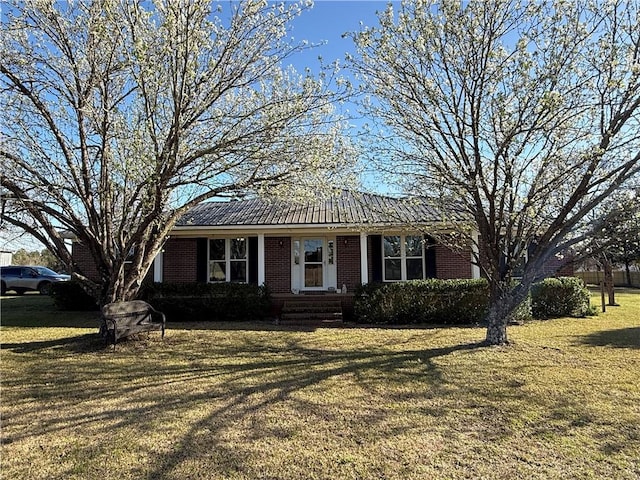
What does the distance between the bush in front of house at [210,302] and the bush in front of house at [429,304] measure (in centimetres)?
307

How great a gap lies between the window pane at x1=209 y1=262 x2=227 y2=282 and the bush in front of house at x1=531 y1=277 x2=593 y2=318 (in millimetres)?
9553

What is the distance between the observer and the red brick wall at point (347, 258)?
14.8 meters

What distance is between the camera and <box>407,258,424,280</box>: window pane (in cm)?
1452

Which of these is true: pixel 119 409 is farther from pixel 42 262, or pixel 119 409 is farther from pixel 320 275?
pixel 42 262

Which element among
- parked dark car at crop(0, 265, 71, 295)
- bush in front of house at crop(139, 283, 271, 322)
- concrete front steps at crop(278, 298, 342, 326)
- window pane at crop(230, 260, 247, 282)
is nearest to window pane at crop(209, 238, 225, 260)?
window pane at crop(230, 260, 247, 282)

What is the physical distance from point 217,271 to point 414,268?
6.55 metres

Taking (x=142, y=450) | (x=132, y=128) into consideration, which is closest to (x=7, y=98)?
(x=132, y=128)

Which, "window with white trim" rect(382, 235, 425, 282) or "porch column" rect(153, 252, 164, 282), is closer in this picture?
"porch column" rect(153, 252, 164, 282)

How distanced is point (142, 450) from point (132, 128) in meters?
5.86

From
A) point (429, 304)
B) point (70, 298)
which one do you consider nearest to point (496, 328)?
point (429, 304)

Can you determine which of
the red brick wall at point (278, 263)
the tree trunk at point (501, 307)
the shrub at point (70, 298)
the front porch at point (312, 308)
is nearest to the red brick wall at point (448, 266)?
the front porch at point (312, 308)

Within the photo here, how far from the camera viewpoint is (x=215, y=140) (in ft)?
27.7

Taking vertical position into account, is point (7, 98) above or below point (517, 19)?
below

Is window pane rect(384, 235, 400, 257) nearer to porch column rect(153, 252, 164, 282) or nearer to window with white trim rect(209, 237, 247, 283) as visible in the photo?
window with white trim rect(209, 237, 247, 283)
